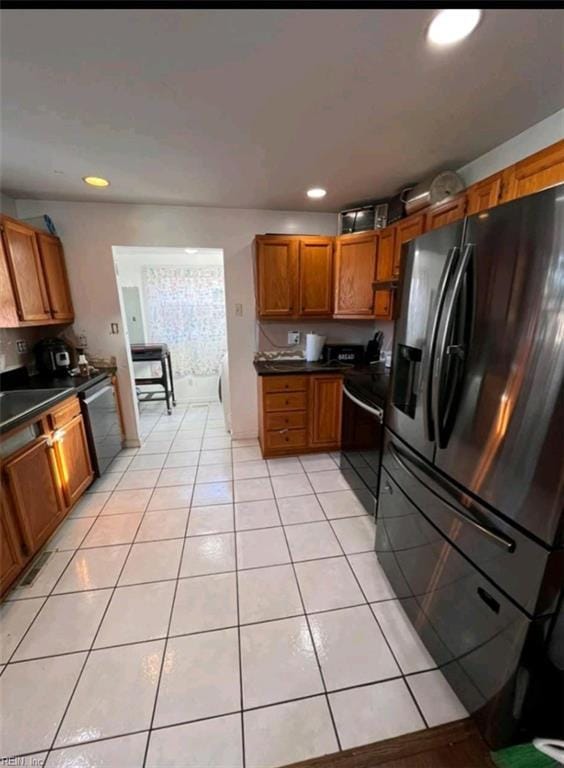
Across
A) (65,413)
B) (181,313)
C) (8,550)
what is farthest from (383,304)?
(181,313)

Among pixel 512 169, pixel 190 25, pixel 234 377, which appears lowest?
pixel 234 377

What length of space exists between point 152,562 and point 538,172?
289 cm

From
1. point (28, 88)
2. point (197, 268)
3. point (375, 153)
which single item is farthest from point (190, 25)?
point (197, 268)

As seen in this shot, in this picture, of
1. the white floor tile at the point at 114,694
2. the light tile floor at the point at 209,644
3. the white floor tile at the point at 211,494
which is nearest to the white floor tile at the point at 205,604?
the light tile floor at the point at 209,644

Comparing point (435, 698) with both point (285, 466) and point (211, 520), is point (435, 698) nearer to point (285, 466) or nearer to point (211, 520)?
point (211, 520)

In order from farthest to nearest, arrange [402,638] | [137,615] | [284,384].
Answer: [284,384] < [137,615] < [402,638]

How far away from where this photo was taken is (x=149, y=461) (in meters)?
3.09

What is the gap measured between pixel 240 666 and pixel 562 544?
1.32 metres

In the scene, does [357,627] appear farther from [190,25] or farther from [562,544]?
[190,25]

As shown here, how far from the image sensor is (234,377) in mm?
3410

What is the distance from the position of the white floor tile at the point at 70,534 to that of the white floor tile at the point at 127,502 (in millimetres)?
143

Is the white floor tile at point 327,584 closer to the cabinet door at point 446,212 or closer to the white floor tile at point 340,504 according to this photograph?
the white floor tile at point 340,504

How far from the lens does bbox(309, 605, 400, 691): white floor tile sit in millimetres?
1286

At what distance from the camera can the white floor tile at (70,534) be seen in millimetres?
1993
